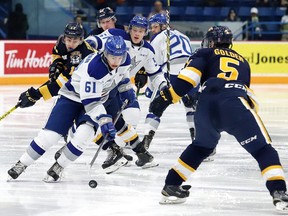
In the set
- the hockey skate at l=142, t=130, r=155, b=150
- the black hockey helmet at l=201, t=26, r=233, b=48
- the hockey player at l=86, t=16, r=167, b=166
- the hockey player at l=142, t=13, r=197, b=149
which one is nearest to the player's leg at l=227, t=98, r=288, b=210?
the black hockey helmet at l=201, t=26, r=233, b=48

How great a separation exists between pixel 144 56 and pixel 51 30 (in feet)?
27.3

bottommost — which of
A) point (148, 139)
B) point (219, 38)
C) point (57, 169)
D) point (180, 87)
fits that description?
point (148, 139)

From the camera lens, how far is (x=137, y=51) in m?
7.03

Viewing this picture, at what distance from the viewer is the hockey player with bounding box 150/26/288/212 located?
4852mm

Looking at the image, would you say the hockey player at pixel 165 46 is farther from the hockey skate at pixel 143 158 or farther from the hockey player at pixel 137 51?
the hockey skate at pixel 143 158

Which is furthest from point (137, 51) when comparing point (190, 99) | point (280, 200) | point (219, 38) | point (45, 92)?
point (280, 200)

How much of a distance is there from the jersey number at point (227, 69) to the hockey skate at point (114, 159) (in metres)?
1.75

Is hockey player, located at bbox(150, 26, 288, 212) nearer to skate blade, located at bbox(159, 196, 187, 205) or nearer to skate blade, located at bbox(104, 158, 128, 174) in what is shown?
skate blade, located at bbox(159, 196, 187, 205)

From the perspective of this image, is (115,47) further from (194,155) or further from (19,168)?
(19,168)

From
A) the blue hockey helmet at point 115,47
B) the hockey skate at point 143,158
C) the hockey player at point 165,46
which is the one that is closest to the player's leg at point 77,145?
the blue hockey helmet at point 115,47

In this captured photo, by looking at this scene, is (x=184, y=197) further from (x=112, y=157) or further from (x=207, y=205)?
(x=112, y=157)

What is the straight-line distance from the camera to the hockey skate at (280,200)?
4.81 m

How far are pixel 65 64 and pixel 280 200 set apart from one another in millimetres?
2393

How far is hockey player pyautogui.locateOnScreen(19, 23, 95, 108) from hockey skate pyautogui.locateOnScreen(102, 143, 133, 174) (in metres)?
0.65
